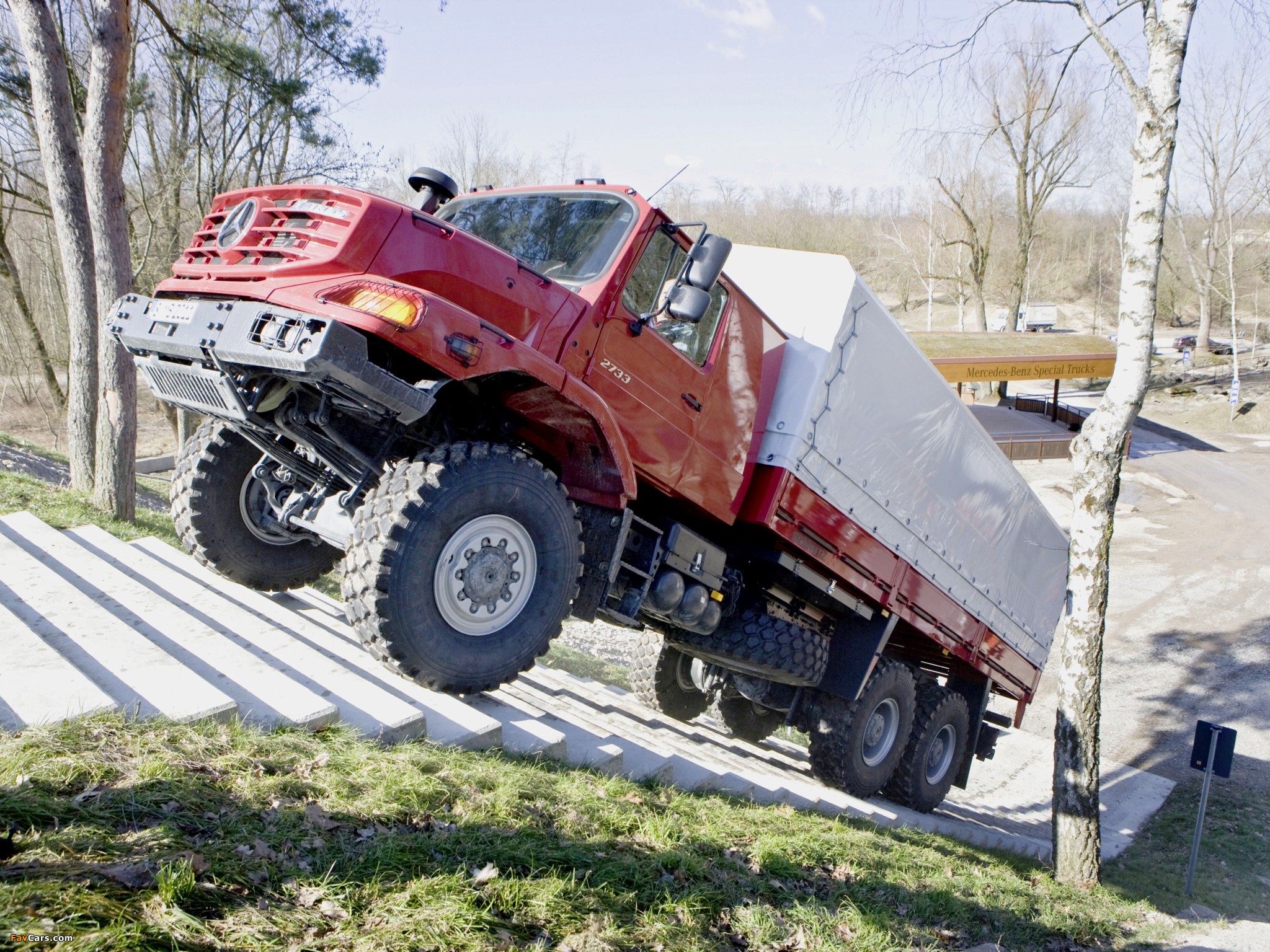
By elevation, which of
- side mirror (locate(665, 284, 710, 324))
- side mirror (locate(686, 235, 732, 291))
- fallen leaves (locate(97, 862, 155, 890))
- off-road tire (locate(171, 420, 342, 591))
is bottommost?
fallen leaves (locate(97, 862, 155, 890))

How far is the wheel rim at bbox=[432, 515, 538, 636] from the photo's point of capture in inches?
153

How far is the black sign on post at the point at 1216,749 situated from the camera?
27.0ft

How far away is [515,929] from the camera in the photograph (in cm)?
263

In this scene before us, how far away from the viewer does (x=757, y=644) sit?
229 inches

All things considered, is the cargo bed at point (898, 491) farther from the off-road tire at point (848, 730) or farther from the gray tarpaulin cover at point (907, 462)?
the off-road tire at point (848, 730)

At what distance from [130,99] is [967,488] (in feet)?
54.3

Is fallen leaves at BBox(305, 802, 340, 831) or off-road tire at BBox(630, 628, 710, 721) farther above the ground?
off-road tire at BBox(630, 628, 710, 721)

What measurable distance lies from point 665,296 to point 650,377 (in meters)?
0.46

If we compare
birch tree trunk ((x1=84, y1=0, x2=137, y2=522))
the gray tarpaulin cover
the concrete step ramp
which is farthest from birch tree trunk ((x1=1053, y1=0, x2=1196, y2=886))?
birch tree trunk ((x1=84, y1=0, x2=137, y2=522))

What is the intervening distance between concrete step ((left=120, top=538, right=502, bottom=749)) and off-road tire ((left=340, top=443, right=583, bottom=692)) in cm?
17

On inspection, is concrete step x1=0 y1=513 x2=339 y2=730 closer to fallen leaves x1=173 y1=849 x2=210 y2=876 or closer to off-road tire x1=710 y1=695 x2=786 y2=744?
fallen leaves x1=173 y1=849 x2=210 y2=876

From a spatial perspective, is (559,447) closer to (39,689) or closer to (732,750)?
(39,689)

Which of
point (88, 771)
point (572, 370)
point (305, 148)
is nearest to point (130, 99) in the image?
point (305, 148)

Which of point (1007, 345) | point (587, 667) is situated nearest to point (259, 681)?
point (587, 667)
